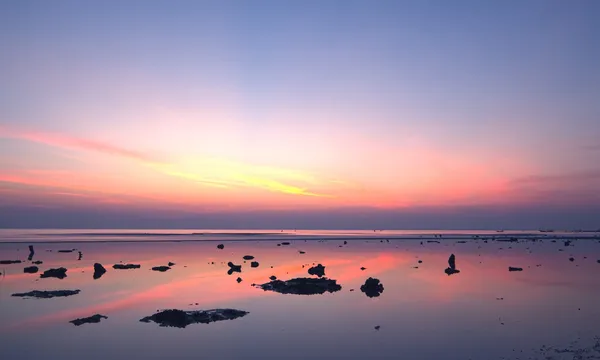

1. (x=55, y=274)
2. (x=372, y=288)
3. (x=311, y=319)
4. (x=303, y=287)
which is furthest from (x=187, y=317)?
(x=55, y=274)

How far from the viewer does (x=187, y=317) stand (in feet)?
101

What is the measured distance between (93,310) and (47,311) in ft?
10.1

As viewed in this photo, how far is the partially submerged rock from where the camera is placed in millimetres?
29812

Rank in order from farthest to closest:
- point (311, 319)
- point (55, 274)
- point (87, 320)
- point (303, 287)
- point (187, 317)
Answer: point (55, 274) → point (303, 287) → point (311, 319) → point (187, 317) → point (87, 320)

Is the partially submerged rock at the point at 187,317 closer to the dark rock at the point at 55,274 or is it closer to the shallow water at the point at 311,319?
the shallow water at the point at 311,319

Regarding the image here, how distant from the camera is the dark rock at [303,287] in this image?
43.2m

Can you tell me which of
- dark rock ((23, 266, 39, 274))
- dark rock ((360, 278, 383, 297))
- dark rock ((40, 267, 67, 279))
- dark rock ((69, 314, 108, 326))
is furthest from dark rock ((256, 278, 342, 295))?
dark rock ((23, 266, 39, 274))

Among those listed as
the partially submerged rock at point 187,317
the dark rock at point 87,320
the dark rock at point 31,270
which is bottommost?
the dark rock at point 87,320

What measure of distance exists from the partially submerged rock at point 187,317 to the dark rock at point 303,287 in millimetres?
11226

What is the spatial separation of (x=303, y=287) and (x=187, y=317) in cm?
1524

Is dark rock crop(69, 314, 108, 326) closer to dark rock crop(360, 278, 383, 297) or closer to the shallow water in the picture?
the shallow water

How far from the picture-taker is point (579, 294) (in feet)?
138

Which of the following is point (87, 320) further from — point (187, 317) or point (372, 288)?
point (372, 288)

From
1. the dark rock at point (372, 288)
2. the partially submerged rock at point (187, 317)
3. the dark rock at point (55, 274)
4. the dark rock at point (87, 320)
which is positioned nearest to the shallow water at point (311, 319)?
the dark rock at point (87, 320)
